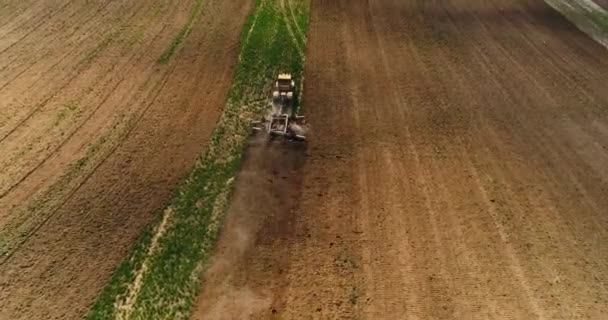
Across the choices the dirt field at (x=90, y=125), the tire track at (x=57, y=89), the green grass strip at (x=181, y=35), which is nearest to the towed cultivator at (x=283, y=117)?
the dirt field at (x=90, y=125)

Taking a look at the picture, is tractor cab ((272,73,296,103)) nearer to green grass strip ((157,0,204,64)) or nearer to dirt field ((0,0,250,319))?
dirt field ((0,0,250,319))

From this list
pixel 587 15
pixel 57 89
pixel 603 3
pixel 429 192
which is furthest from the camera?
pixel 603 3

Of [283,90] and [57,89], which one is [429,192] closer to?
[283,90]

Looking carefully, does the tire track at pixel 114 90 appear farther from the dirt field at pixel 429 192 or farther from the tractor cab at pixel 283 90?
the dirt field at pixel 429 192

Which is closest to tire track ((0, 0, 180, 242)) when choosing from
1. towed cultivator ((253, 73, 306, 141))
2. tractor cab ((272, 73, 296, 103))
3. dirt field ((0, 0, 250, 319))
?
dirt field ((0, 0, 250, 319))

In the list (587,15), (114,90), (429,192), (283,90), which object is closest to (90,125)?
(114,90)

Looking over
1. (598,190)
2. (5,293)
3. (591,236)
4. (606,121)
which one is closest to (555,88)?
(606,121)
